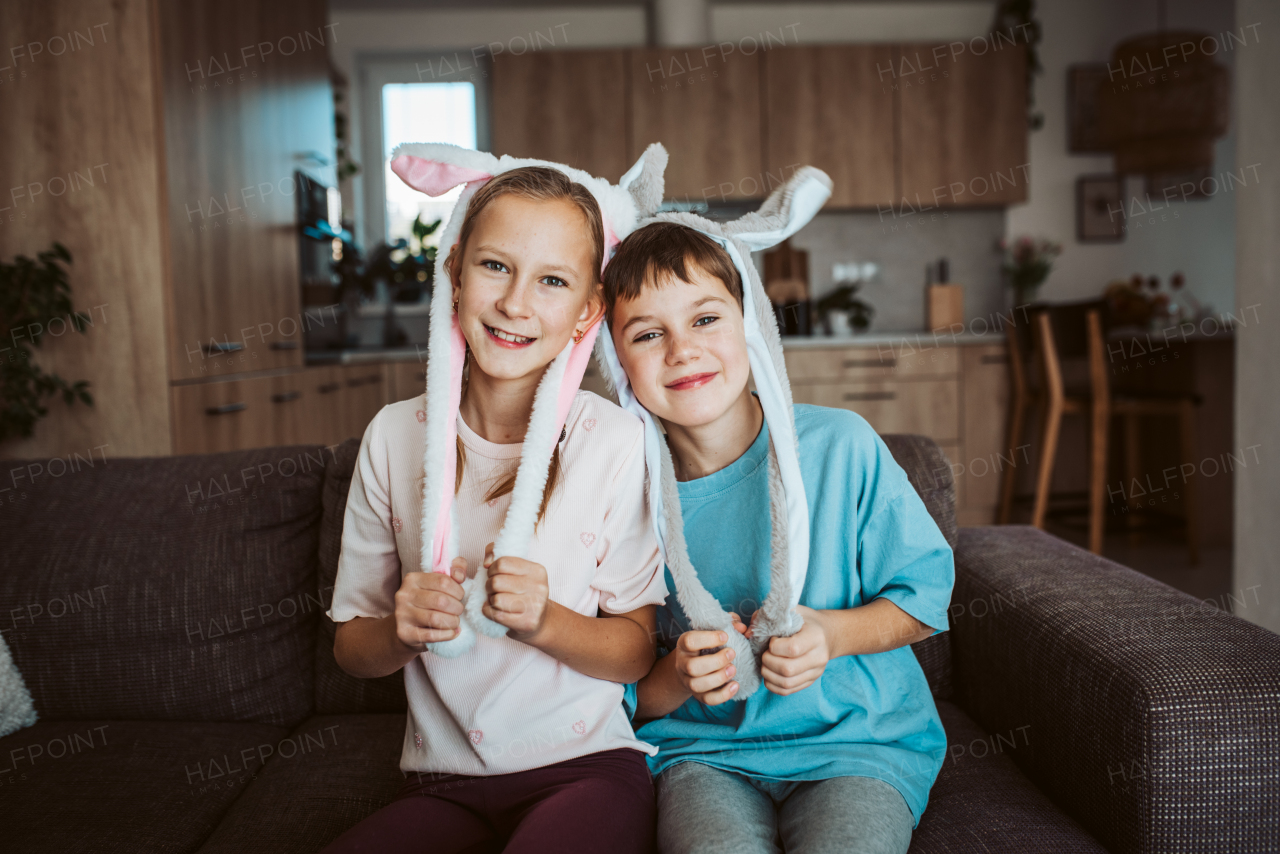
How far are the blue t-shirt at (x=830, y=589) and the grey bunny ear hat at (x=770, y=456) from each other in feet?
0.19

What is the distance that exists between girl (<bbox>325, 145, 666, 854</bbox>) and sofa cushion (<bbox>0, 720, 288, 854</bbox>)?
0.34m

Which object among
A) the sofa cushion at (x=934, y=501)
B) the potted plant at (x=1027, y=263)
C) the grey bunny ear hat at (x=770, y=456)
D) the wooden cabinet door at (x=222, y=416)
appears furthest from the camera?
the potted plant at (x=1027, y=263)

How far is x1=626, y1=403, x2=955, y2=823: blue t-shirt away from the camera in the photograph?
0.99 metres

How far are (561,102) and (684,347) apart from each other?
360cm

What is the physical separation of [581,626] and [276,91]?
104 inches

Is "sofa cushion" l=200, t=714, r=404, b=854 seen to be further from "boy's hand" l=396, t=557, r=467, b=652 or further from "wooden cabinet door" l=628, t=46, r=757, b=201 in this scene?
"wooden cabinet door" l=628, t=46, r=757, b=201

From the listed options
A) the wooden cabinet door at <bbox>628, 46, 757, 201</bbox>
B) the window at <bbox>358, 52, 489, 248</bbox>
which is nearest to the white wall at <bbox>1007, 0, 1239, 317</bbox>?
the wooden cabinet door at <bbox>628, 46, 757, 201</bbox>

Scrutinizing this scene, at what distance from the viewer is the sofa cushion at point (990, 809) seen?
0.92 metres

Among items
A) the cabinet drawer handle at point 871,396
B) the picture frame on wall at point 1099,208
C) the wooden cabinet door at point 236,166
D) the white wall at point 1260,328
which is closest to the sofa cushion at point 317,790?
the wooden cabinet door at point 236,166

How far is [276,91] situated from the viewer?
9.41 feet

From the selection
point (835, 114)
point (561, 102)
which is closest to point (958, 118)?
point (835, 114)

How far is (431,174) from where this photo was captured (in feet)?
3.14

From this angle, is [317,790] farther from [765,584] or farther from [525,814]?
[765,584]

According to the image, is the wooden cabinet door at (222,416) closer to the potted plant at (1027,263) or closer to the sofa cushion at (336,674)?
the sofa cushion at (336,674)
